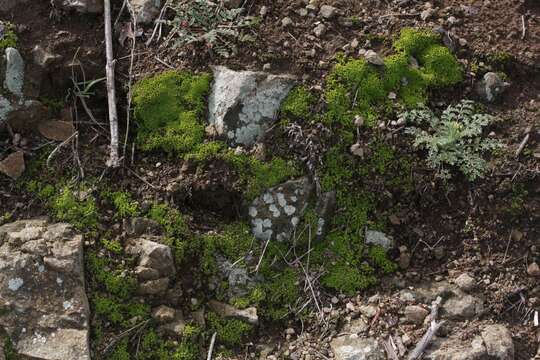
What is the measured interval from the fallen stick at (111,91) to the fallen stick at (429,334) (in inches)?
101

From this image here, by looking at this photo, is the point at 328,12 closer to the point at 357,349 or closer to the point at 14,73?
the point at 14,73

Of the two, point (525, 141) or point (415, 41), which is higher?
point (415, 41)

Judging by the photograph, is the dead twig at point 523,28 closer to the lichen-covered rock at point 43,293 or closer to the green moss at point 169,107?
the green moss at point 169,107

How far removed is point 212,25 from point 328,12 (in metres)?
1.00

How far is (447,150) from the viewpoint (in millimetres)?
4672

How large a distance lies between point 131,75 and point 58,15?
0.82 meters

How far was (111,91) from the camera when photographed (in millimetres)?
4793

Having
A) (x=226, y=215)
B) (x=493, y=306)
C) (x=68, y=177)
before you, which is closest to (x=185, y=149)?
(x=226, y=215)

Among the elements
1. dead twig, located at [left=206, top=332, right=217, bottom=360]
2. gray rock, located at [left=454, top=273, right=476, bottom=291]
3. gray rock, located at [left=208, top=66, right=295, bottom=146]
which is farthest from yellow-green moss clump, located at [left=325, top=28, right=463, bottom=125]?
dead twig, located at [left=206, top=332, right=217, bottom=360]

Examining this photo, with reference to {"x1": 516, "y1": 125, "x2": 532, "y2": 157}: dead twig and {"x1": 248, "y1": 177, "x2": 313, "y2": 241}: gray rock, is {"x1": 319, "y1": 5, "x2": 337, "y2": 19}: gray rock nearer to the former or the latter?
{"x1": 248, "y1": 177, "x2": 313, "y2": 241}: gray rock

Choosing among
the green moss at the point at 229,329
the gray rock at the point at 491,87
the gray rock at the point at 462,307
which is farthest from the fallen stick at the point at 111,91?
the gray rock at the point at 491,87

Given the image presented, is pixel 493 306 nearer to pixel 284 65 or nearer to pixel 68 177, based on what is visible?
pixel 284 65

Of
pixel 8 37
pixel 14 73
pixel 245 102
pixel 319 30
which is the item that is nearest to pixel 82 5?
pixel 8 37

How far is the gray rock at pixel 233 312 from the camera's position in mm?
4305
